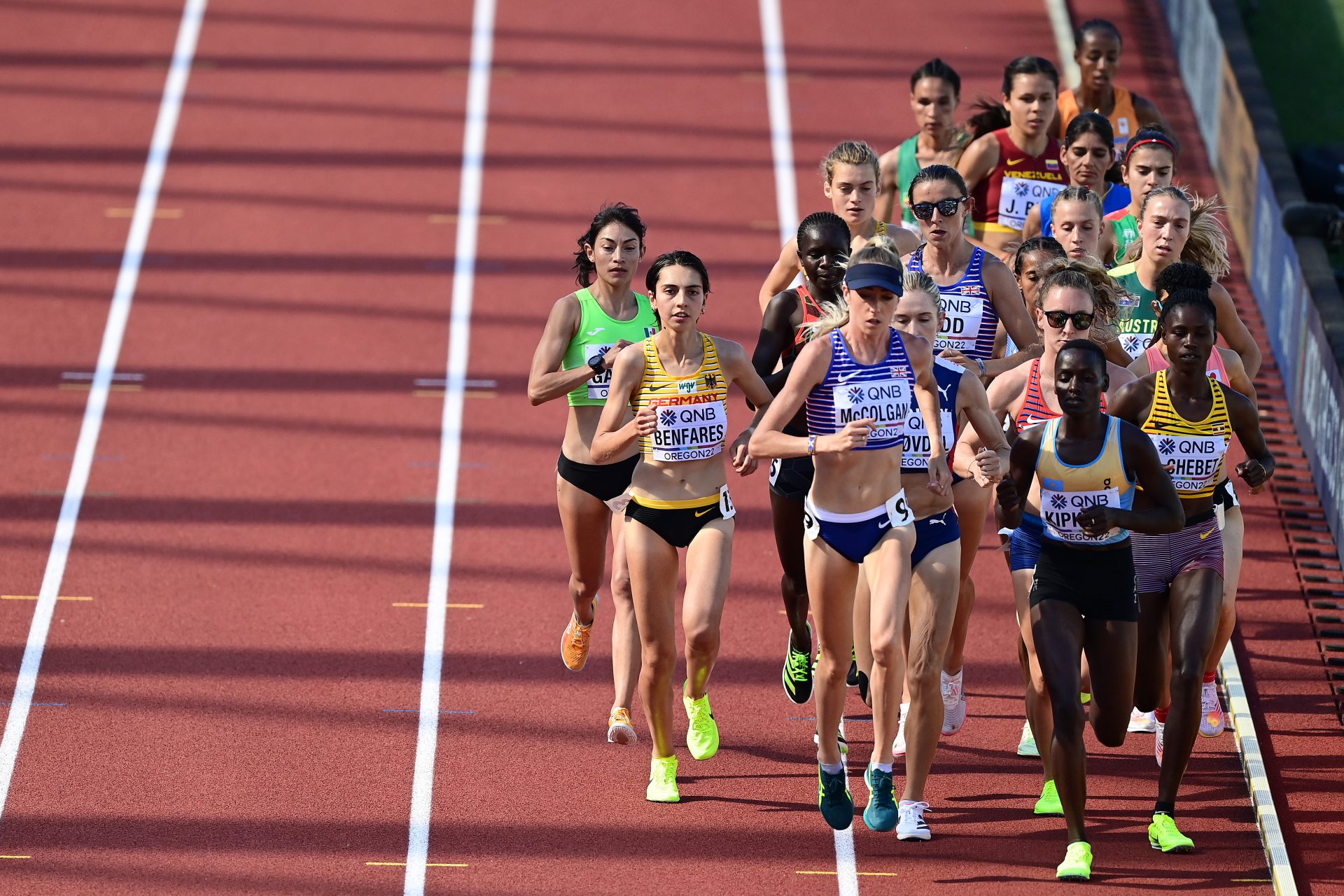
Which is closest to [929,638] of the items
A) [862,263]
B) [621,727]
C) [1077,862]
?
[1077,862]

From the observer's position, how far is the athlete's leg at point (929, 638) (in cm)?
662

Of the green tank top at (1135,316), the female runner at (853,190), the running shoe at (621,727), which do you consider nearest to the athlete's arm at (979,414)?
the female runner at (853,190)

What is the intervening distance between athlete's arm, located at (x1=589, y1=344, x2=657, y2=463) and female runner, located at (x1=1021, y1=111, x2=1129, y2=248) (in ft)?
8.42

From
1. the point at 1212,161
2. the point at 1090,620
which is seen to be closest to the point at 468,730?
the point at 1090,620

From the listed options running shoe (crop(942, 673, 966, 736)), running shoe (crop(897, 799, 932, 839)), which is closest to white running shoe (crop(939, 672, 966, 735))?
running shoe (crop(942, 673, 966, 736))

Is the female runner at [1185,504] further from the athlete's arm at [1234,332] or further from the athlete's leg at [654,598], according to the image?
the athlete's leg at [654,598]

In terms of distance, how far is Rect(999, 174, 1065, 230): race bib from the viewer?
30.1ft

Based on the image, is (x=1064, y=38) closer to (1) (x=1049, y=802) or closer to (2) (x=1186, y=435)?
(2) (x=1186, y=435)

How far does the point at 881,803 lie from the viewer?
265 inches

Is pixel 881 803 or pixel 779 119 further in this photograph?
pixel 779 119

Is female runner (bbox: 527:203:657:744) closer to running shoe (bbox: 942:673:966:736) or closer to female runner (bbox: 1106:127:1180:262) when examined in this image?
running shoe (bbox: 942:673:966:736)

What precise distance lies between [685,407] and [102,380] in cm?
565

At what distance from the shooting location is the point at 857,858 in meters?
7.13

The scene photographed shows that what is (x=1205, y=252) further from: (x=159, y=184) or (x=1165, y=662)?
(x=159, y=184)
